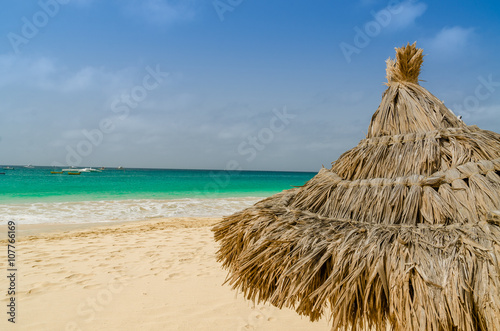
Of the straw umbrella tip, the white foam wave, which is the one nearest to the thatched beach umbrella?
the straw umbrella tip

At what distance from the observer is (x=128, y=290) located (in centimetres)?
305

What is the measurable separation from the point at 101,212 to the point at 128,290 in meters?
7.47

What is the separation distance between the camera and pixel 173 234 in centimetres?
593

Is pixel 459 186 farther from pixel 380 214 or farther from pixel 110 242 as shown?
pixel 110 242

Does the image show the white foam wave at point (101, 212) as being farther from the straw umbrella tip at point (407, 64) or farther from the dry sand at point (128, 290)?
the straw umbrella tip at point (407, 64)

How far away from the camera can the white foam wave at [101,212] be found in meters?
8.23

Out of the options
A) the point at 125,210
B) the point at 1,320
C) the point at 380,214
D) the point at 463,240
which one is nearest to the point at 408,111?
the point at 380,214

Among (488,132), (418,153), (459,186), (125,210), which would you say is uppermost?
(488,132)

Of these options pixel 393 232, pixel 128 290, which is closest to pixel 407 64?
pixel 393 232

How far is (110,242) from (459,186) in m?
5.30

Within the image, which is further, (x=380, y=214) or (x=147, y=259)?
(x=147, y=259)

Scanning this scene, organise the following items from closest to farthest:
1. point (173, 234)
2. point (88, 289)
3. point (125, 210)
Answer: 1. point (88, 289)
2. point (173, 234)
3. point (125, 210)

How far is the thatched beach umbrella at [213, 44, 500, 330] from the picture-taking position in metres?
1.28

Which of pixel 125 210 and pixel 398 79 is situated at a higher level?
pixel 398 79
